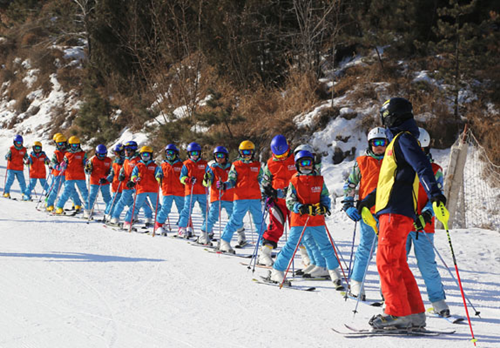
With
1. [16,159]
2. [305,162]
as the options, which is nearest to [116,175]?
[16,159]

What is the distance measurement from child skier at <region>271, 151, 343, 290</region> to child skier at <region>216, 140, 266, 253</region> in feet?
7.43

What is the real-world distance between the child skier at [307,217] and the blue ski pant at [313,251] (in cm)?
35

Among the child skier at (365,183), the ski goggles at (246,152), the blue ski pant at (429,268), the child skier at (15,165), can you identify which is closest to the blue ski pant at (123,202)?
the ski goggles at (246,152)

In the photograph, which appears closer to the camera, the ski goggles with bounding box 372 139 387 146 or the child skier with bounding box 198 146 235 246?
the ski goggles with bounding box 372 139 387 146

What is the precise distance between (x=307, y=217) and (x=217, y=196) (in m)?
3.80

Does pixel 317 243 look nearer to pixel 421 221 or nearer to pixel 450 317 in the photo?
pixel 450 317

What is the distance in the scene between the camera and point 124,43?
27062mm

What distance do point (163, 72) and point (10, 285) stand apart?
67.5ft

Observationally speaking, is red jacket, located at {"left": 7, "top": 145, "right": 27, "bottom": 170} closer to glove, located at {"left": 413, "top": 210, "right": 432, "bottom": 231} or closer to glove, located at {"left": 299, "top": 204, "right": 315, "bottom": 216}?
glove, located at {"left": 299, "top": 204, "right": 315, "bottom": 216}

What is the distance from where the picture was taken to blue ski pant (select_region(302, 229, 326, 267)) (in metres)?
6.52

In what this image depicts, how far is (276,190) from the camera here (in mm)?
7184

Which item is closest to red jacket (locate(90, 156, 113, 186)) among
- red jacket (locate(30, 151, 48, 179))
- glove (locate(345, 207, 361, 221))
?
red jacket (locate(30, 151, 48, 179))

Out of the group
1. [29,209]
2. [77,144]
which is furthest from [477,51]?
[29,209]

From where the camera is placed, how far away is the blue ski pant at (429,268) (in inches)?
201
